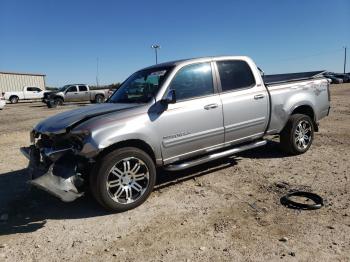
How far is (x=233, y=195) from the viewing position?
17.1 ft

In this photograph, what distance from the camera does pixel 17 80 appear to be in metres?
49.3

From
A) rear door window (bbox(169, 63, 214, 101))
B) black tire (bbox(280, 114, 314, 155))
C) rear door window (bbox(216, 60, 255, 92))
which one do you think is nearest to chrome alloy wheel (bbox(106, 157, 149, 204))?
rear door window (bbox(169, 63, 214, 101))

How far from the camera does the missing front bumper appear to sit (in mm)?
4398

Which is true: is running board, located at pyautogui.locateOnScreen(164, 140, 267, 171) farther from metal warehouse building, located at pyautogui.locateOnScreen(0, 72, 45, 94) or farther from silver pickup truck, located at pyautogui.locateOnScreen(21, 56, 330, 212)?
metal warehouse building, located at pyautogui.locateOnScreen(0, 72, 45, 94)

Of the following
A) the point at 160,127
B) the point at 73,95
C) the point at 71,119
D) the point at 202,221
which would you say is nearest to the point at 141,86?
the point at 160,127

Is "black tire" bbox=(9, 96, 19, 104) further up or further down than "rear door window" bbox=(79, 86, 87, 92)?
further down

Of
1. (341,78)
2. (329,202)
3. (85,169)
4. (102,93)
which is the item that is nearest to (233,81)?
(329,202)

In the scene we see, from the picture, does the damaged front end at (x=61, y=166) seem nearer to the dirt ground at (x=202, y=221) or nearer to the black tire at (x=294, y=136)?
the dirt ground at (x=202, y=221)

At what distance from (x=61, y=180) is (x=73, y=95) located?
26.5 m

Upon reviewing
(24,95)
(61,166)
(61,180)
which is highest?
(24,95)

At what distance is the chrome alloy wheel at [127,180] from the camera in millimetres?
4754

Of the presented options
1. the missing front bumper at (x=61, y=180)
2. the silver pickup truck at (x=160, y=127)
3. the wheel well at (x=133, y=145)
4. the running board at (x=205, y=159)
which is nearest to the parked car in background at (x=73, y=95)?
the silver pickup truck at (x=160, y=127)

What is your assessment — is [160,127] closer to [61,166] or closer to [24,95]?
[61,166]

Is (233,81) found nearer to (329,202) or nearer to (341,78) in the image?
(329,202)
